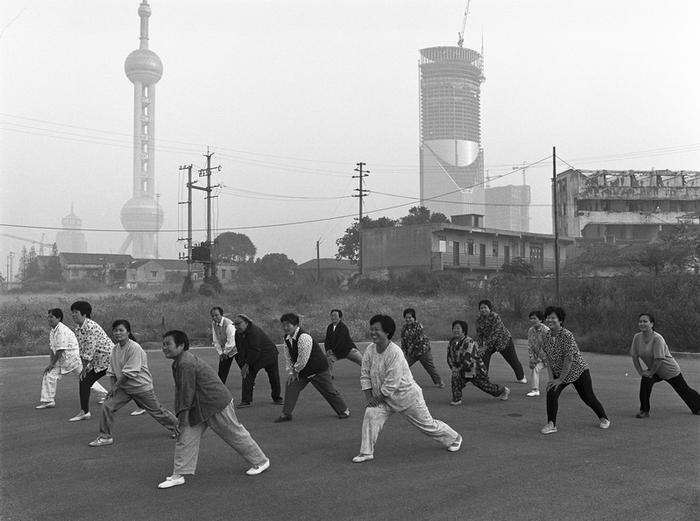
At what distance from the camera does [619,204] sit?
2928 inches

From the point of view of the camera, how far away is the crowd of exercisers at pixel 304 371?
6305 mm

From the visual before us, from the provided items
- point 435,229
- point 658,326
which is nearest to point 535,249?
point 435,229

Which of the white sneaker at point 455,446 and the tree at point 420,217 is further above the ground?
the tree at point 420,217

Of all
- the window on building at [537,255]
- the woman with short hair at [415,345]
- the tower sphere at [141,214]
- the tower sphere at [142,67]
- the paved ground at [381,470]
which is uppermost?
the tower sphere at [142,67]

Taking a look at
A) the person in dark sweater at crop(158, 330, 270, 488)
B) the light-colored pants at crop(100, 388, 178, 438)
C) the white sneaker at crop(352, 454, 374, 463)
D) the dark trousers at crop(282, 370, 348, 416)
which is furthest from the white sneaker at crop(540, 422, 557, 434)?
the light-colored pants at crop(100, 388, 178, 438)

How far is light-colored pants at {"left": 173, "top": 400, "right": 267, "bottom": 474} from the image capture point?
6.25 m

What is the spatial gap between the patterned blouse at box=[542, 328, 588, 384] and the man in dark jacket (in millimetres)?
4365

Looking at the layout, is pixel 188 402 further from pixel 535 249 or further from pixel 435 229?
pixel 535 249

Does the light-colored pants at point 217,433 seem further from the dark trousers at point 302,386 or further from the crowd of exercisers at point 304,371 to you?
the dark trousers at point 302,386

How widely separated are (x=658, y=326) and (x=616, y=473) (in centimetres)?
1639

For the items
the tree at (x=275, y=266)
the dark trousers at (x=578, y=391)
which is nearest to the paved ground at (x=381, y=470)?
the dark trousers at (x=578, y=391)

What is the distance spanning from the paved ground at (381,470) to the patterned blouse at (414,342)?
6.74 ft

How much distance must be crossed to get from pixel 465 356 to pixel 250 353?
3270 millimetres

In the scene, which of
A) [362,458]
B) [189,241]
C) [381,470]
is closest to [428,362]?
[362,458]
